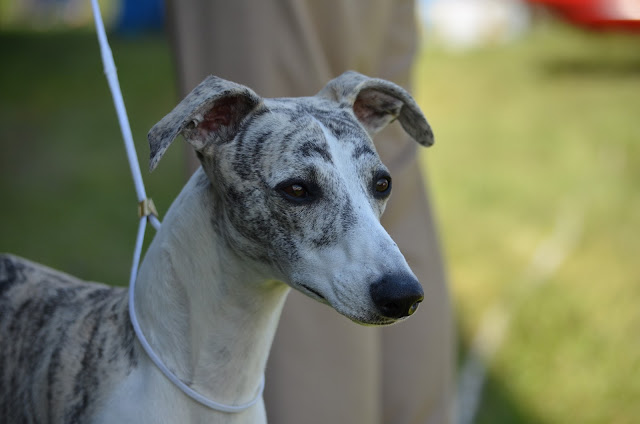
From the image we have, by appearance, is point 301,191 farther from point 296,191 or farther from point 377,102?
point 377,102

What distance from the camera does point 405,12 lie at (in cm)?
321

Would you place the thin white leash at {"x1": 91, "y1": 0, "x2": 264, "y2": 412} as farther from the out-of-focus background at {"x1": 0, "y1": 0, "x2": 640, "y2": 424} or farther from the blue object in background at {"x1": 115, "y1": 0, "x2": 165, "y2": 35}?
the blue object in background at {"x1": 115, "y1": 0, "x2": 165, "y2": 35}

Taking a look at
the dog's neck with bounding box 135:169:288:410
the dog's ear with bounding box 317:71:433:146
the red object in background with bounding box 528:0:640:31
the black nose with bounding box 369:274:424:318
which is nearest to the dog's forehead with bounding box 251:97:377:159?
the dog's ear with bounding box 317:71:433:146

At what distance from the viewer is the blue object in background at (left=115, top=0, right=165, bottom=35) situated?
49.8ft

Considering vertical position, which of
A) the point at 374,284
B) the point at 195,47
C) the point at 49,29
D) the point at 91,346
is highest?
the point at 195,47

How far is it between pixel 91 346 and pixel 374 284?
2.53ft

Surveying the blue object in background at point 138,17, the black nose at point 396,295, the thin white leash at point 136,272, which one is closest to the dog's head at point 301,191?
the black nose at point 396,295

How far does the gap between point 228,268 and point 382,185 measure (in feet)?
1.40

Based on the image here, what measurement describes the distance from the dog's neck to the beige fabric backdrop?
649 mm

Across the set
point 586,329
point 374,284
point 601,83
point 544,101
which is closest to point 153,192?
point 586,329

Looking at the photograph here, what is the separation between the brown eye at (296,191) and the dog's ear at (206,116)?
0.74 ft

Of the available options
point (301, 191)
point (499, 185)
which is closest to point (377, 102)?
point (301, 191)

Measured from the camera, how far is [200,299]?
7.09ft

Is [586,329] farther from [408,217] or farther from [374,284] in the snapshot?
[374,284]
